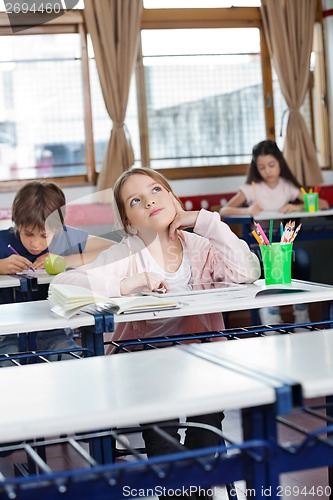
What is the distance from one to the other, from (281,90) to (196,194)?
1.03 meters

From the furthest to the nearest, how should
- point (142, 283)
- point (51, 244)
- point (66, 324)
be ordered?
point (51, 244)
point (142, 283)
point (66, 324)

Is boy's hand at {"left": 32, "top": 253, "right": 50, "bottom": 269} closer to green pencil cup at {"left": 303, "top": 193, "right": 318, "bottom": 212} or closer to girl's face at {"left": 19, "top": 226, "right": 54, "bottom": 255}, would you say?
girl's face at {"left": 19, "top": 226, "right": 54, "bottom": 255}

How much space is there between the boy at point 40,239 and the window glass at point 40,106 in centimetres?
259

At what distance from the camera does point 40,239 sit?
3.60 m

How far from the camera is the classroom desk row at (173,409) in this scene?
1.17 m

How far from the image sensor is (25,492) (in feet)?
3.75

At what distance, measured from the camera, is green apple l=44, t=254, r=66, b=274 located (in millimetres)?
3279

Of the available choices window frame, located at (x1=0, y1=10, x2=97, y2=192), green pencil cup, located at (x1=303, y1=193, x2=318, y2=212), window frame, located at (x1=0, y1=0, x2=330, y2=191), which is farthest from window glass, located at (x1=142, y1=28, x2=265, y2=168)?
green pencil cup, located at (x1=303, y1=193, x2=318, y2=212)

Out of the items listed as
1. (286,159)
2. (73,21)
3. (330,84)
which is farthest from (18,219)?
(330,84)

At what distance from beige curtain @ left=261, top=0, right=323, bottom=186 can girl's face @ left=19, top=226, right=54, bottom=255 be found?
3.49 m

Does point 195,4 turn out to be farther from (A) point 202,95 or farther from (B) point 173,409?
(B) point 173,409

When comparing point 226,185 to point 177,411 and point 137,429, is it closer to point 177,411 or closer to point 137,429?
point 137,429

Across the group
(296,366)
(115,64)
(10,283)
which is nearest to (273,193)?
(115,64)

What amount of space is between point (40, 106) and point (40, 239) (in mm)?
2825
